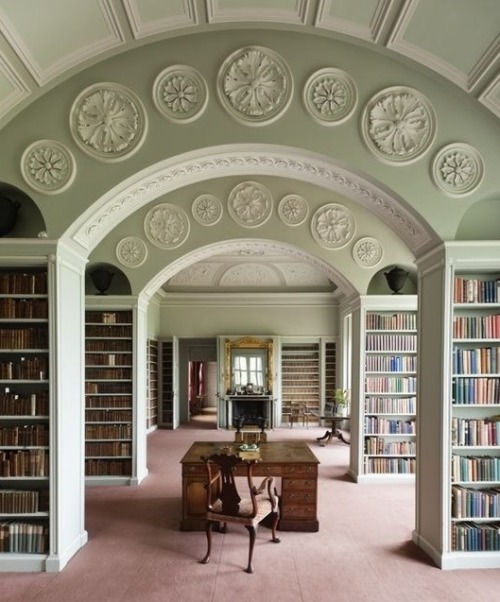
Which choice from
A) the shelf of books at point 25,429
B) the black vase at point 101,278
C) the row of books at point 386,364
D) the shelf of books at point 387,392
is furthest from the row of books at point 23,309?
the row of books at point 386,364

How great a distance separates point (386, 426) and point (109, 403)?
4383mm

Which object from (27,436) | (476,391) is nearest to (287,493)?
(476,391)

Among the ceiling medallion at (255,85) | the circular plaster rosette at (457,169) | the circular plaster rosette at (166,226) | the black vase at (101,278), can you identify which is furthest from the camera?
the black vase at (101,278)

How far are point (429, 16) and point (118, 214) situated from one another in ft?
10.7

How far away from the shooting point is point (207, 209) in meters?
7.18

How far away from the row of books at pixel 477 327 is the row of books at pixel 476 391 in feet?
1.37

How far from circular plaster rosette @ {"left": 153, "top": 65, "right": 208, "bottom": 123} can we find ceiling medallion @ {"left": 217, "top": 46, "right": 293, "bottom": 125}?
18 centimetres

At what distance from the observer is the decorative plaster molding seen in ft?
14.9

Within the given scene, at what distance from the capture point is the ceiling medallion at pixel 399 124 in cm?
439

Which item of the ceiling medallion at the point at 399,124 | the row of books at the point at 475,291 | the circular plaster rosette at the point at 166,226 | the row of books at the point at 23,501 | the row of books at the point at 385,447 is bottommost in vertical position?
the row of books at the point at 385,447

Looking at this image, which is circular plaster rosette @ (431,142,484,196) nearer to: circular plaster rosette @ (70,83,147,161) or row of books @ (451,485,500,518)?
circular plaster rosette @ (70,83,147,161)

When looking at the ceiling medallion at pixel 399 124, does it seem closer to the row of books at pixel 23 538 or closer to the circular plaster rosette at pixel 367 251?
the circular plaster rosette at pixel 367 251

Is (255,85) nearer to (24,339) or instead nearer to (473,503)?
(24,339)

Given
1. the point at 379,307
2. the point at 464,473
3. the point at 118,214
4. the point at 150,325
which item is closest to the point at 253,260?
the point at 150,325
